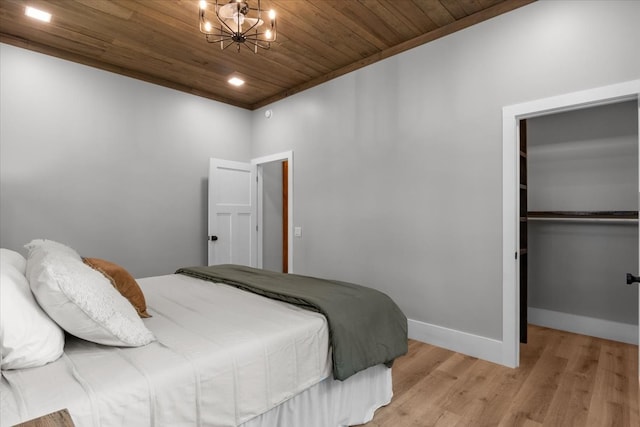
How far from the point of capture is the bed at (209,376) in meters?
1.07

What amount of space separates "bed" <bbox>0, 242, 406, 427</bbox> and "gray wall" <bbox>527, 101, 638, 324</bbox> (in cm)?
254

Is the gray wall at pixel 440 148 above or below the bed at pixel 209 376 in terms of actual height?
above

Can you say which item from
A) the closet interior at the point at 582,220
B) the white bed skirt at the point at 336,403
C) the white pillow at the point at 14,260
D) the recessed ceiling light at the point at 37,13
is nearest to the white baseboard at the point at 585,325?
the closet interior at the point at 582,220

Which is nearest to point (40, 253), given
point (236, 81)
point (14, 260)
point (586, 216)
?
point (14, 260)

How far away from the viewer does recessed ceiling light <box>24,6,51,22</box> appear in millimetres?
2793

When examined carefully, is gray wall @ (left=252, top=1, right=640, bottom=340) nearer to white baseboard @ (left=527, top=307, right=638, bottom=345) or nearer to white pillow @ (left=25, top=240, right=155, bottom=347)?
white baseboard @ (left=527, top=307, right=638, bottom=345)

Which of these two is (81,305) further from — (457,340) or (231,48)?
(231,48)

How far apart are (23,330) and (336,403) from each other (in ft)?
4.76

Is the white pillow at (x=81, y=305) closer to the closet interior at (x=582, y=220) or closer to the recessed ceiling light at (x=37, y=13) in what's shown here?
the recessed ceiling light at (x=37, y=13)

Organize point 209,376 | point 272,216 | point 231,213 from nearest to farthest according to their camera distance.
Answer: point 209,376, point 231,213, point 272,216

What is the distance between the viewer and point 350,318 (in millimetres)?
1871

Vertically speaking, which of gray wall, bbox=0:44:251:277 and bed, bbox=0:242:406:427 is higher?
gray wall, bbox=0:44:251:277

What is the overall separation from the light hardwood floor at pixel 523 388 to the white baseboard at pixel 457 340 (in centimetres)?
7

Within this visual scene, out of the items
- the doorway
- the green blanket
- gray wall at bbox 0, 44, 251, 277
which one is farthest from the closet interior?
gray wall at bbox 0, 44, 251, 277
